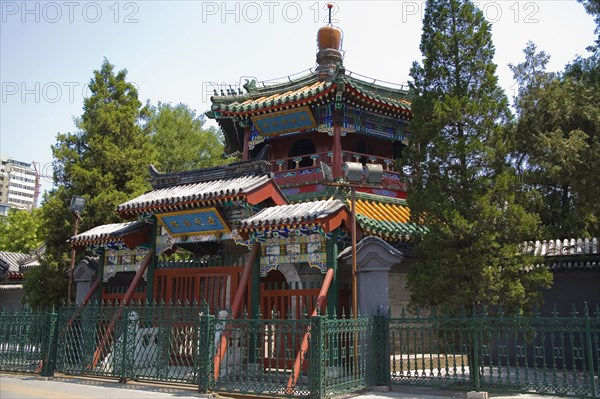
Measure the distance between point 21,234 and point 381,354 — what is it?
1377 inches

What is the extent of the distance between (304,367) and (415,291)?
2746 millimetres

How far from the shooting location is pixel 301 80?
17969 mm

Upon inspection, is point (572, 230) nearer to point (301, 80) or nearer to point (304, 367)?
point (301, 80)

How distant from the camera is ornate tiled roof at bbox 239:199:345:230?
11.2 m

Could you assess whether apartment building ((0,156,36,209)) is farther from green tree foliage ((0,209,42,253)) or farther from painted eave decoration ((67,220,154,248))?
painted eave decoration ((67,220,154,248))

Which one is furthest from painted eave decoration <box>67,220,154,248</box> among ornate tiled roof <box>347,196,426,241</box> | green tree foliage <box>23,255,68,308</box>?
ornate tiled roof <box>347,196,426,241</box>

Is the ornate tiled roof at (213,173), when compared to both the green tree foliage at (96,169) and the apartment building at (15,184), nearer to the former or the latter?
the green tree foliage at (96,169)

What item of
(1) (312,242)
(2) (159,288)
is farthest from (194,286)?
(1) (312,242)

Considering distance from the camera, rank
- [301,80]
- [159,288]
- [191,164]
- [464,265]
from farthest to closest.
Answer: [191,164] < [301,80] < [159,288] < [464,265]

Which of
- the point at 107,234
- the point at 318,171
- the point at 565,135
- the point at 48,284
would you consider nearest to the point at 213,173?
the point at 318,171

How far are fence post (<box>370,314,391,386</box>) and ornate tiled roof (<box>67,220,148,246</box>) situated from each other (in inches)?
285

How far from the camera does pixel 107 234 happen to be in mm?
14391

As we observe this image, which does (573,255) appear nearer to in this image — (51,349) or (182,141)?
(51,349)

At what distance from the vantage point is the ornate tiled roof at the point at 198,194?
12.3 meters
